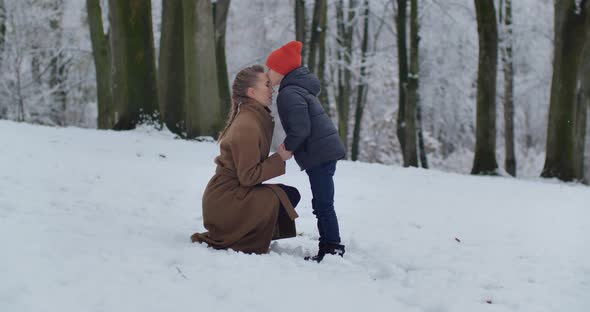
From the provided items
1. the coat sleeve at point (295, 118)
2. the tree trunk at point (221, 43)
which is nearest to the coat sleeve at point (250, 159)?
the coat sleeve at point (295, 118)

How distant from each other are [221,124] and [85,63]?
15658 mm

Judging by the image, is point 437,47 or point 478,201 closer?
point 478,201

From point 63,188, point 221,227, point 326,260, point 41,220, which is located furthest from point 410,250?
point 63,188

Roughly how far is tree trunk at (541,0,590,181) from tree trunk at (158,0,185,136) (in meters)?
6.99

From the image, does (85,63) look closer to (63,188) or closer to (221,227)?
(63,188)

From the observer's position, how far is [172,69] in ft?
39.7

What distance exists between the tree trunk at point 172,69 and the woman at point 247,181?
8.03 metres

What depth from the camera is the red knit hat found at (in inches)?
159

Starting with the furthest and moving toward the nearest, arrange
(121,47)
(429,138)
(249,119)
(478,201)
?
(429,138), (121,47), (478,201), (249,119)

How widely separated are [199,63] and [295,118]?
23.7 ft

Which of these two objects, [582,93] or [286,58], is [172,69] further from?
[286,58]

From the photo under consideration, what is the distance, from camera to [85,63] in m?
25.0

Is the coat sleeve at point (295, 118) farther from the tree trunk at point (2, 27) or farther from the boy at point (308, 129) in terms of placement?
the tree trunk at point (2, 27)

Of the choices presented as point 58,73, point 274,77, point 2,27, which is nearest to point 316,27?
point 2,27
